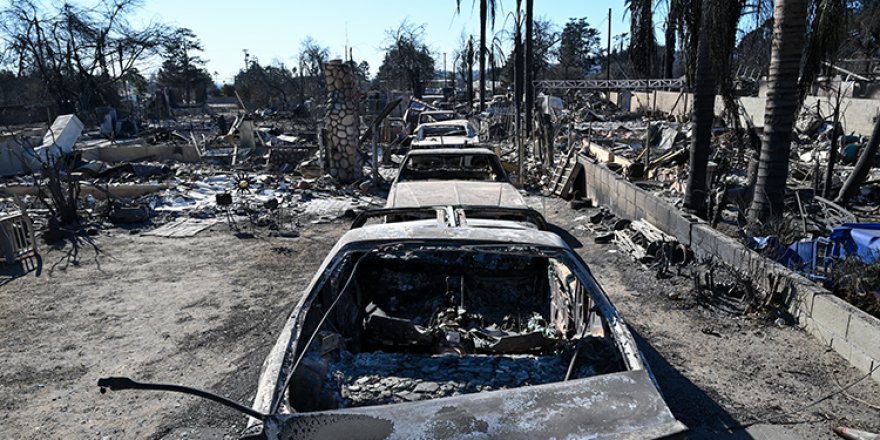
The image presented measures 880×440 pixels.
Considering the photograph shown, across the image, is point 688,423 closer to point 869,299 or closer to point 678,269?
point 869,299

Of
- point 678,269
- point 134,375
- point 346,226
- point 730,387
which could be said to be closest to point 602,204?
point 678,269

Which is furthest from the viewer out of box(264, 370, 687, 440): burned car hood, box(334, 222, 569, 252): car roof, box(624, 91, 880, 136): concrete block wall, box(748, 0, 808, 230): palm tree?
box(624, 91, 880, 136): concrete block wall

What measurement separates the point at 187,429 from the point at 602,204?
8495 millimetres

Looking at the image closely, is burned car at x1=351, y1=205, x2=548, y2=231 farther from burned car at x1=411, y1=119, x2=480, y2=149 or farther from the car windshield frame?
burned car at x1=411, y1=119, x2=480, y2=149

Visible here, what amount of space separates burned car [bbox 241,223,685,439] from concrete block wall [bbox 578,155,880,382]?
2.49 m

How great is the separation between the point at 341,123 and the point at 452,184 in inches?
295

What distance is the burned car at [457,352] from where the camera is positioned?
1950mm

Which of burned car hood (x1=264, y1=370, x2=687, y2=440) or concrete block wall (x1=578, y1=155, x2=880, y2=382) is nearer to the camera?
burned car hood (x1=264, y1=370, x2=687, y2=440)

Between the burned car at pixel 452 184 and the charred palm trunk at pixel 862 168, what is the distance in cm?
615

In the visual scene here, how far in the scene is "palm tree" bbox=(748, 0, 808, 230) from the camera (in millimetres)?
5949

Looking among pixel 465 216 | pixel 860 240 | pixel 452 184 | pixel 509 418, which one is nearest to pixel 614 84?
pixel 452 184

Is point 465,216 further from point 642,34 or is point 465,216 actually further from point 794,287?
point 642,34

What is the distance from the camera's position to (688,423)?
12.0 ft

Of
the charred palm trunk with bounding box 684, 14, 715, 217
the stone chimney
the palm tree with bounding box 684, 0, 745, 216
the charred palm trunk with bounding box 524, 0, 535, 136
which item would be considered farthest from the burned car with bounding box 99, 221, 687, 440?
the charred palm trunk with bounding box 524, 0, 535, 136
